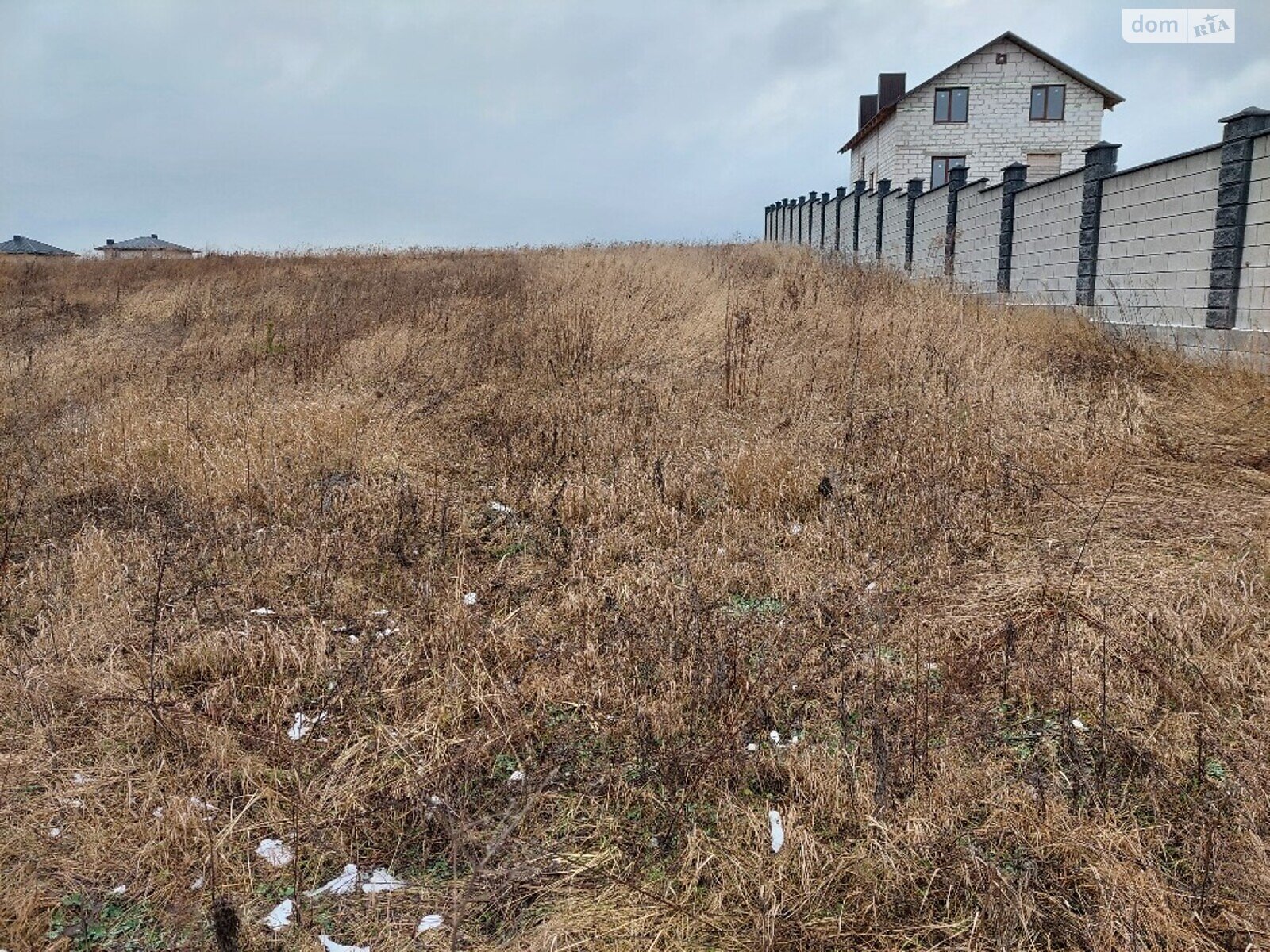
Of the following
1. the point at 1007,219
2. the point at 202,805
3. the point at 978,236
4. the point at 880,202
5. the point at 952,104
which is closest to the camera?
the point at 202,805

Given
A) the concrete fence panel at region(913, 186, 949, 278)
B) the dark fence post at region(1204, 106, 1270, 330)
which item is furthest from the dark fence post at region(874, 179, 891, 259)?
the dark fence post at region(1204, 106, 1270, 330)

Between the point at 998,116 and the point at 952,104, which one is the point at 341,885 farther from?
the point at 998,116

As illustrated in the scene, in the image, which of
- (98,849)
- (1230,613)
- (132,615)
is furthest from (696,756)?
(132,615)

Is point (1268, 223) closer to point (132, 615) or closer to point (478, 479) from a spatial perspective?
point (478, 479)

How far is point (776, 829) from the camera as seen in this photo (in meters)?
2.18

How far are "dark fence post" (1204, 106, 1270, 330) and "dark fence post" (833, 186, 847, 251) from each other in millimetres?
14126

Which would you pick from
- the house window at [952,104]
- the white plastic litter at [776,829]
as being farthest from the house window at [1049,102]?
the white plastic litter at [776,829]

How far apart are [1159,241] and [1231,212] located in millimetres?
1102

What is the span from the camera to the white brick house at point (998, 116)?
23547 mm

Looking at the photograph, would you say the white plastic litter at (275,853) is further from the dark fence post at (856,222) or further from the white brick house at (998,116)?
the white brick house at (998,116)

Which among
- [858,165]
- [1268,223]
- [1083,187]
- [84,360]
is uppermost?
[858,165]

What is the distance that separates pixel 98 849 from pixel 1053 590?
3.55 m

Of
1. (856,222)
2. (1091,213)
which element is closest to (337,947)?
(1091,213)

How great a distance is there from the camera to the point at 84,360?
29.5ft
